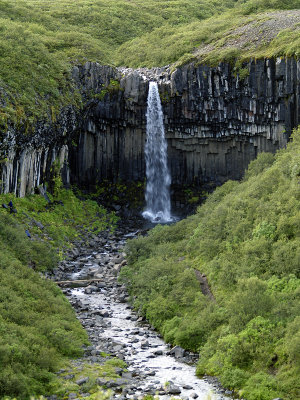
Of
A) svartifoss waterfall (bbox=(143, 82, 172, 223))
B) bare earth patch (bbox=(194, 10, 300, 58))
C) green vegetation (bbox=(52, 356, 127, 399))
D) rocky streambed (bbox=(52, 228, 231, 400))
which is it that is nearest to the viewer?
green vegetation (bbox=(52, 356, 127, 399))

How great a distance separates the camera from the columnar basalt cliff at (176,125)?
3856cm

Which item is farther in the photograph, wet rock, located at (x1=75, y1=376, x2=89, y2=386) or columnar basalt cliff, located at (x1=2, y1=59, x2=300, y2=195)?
columnar basalt cliff, located at (x1=2, y1=59, x2=300, y2=195)

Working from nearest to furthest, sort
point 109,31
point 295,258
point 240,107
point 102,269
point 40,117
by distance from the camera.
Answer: point 295,258 → point 102,269 → point 40,117 → point 240,107 → point 109,31

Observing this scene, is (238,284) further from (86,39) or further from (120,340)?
(86,39)

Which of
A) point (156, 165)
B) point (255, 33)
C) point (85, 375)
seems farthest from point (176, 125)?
point (85, 375)

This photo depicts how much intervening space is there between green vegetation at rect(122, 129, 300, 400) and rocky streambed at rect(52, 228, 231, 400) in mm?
618

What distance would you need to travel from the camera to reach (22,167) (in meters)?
37.8

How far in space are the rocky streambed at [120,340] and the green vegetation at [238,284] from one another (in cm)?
62

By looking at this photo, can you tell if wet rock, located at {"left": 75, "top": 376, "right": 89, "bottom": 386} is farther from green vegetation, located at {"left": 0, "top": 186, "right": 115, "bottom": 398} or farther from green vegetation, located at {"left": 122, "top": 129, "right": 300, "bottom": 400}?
green vegetation, located at {"left": 122, "top": 129, "right": 300, "bottom": 400}

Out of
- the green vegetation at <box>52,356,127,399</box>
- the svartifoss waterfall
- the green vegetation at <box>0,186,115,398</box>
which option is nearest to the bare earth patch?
the svartifoss waterfall

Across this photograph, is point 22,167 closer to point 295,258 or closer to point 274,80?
point 274,80

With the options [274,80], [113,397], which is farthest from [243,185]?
[113,397]

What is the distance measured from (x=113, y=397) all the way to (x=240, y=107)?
2966cm

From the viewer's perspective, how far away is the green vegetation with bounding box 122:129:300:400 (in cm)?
1712
